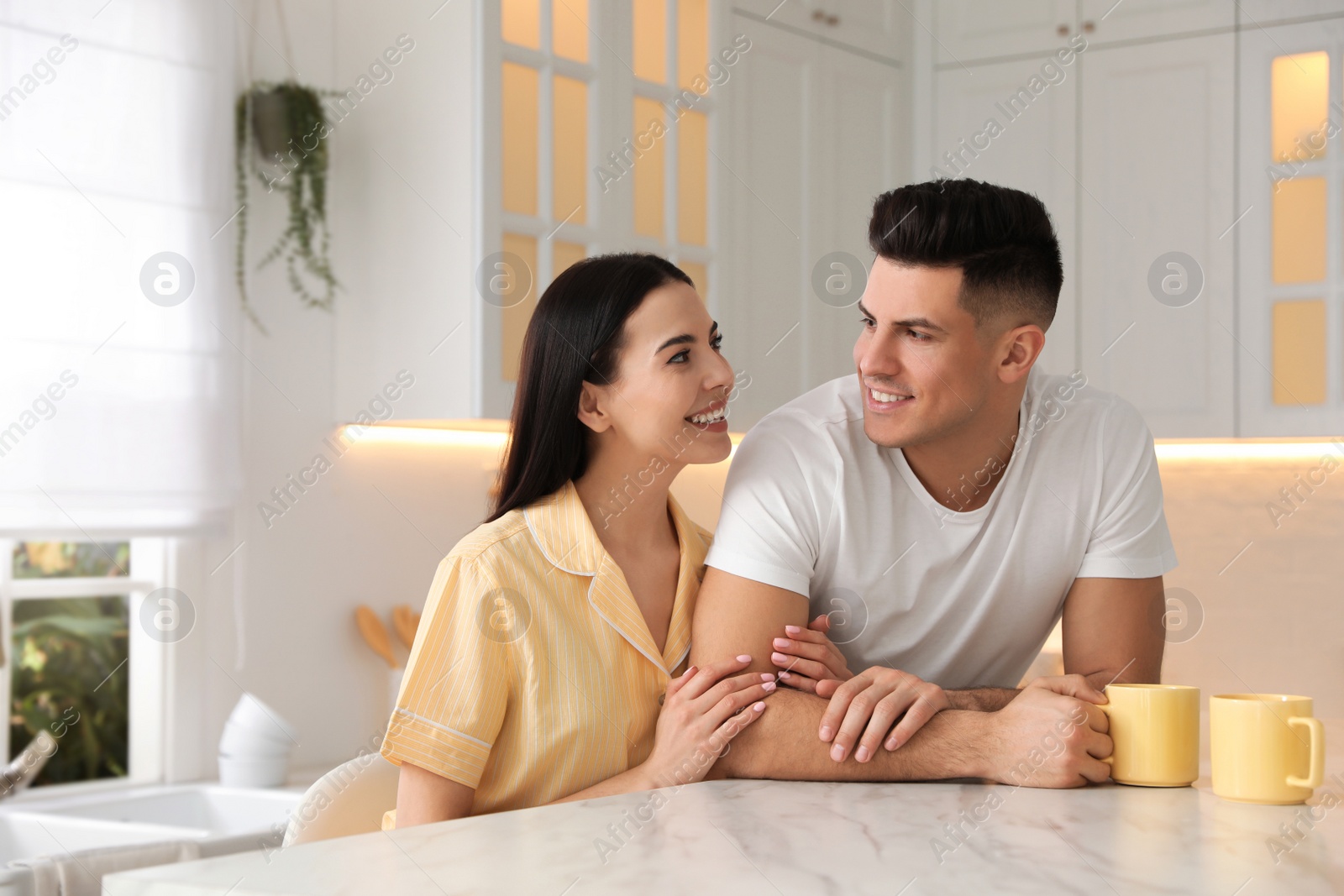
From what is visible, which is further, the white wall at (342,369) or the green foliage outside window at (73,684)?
the white wall at (342,369)

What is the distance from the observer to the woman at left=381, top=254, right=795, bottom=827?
1.12 m

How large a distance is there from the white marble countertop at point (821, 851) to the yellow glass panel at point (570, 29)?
5.99 ft

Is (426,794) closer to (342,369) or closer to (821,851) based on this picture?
(821,851)

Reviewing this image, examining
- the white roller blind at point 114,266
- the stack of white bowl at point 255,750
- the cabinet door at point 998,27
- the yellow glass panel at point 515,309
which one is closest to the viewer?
the white roller blind at point 114,266

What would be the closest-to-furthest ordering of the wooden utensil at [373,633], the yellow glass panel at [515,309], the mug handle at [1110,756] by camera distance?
the mug handle at [1110,756]
the yellow glass panel at [515,309]
the wooden utensil at [373,633]

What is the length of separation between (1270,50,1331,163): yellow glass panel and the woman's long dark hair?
6.16ft

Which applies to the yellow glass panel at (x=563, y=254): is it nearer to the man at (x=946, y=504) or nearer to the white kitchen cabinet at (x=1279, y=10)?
the man at (x=946, y=504)

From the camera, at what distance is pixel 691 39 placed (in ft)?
8.94

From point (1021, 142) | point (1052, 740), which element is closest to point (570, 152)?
point (1021, 142)

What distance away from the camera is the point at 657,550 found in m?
1.37

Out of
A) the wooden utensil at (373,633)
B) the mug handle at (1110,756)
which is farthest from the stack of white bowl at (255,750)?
the mug handle at (1110,756)

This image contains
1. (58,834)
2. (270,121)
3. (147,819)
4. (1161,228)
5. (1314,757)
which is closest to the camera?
(1314,757)

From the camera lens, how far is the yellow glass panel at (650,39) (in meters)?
2.61

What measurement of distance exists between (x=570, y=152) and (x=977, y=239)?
1205mm
